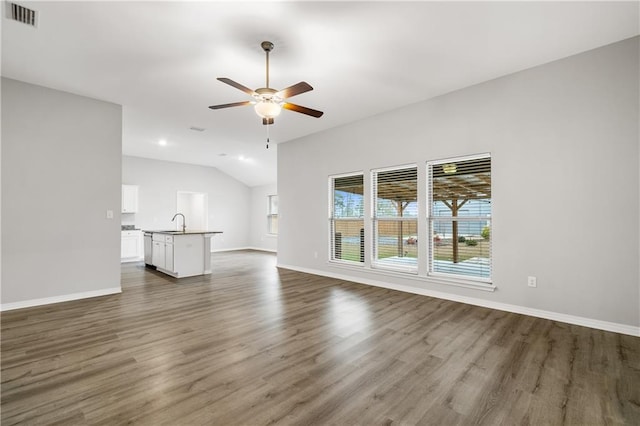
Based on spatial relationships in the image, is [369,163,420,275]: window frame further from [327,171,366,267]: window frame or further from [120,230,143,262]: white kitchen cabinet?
[120,230,143,262]: white kitchen cabinet

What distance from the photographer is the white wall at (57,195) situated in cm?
390

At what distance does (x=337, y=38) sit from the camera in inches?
120

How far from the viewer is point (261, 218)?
11234mm

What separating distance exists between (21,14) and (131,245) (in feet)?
21.4

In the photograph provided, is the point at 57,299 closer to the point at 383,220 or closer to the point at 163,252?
the point at 163,252

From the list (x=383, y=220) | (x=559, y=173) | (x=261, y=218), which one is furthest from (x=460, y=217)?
(x=261, y=218)

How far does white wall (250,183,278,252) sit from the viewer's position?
10867mm

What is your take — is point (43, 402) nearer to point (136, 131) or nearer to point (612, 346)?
point (612, 346)

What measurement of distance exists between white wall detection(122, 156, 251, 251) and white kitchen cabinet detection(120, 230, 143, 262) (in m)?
0.73

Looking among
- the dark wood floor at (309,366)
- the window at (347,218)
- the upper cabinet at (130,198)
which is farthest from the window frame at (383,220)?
the upper cabinet at (130,198)

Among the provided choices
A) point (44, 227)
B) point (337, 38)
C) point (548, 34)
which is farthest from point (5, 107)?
point (548, 34)

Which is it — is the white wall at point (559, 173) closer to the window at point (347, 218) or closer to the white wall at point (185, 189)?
the window at point (347, 218)

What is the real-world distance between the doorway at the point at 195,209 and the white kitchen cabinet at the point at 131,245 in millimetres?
1882

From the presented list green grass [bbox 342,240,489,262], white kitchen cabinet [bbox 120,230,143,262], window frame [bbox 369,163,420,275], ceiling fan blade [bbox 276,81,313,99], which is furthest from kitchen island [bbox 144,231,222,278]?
ceiling fan blade [bbox 276,81,313,99]
